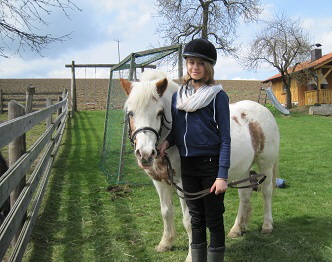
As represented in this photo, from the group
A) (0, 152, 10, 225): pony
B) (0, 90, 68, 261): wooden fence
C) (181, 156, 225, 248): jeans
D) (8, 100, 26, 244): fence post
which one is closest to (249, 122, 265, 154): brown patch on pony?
(181, 156, 225, 248): jeans

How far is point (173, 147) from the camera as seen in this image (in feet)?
8.69

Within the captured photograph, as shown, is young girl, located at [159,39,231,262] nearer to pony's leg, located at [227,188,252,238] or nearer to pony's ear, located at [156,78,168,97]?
pony's ear, located at [156,78,168,97]

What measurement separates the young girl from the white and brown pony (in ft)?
0.59

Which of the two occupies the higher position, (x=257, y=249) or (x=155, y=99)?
(x=155, y=99)

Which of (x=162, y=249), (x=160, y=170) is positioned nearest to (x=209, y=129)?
(x=160, y=170)

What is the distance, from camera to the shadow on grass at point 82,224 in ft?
10.4

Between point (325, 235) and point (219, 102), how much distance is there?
2270mm

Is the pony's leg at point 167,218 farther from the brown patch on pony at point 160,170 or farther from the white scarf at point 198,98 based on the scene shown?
the white scarf at point 198,98

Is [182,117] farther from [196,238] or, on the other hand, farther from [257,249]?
[257,249]

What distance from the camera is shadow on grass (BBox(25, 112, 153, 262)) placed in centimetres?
316

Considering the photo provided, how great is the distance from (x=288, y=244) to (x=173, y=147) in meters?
1.70

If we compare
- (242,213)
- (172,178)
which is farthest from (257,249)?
(172,178)

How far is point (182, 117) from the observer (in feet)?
7.71

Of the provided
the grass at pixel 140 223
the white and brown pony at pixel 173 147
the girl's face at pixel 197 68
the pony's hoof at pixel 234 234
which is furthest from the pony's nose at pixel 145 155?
the pony's hoof at pixel 234 234
